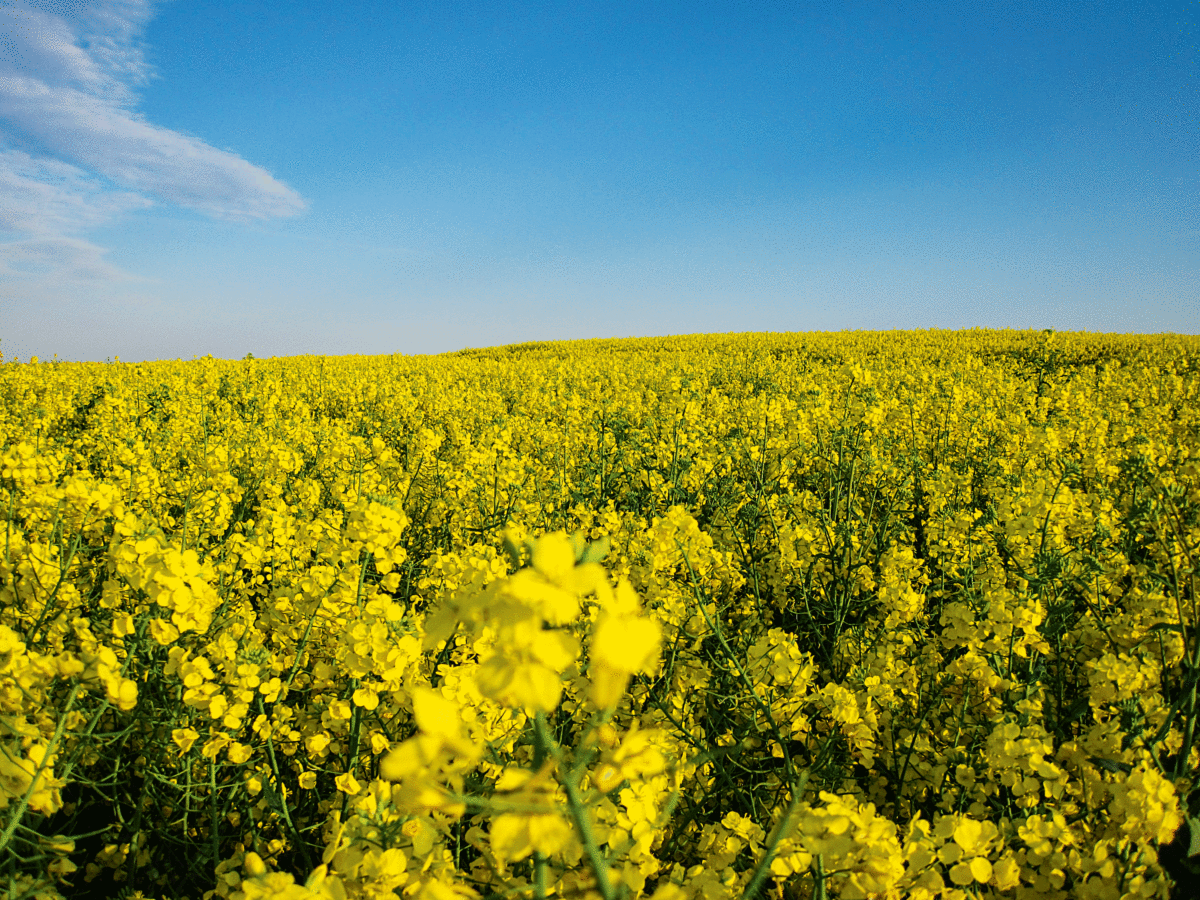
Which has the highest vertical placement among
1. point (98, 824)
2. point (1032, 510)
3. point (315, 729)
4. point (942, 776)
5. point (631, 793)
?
point (1032, 510)

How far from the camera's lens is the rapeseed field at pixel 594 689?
37.2 inches

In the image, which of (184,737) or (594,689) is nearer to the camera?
(594,689)

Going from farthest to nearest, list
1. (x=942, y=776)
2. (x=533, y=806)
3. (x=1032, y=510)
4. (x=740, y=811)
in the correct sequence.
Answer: (x=1032, y=510), (x=740, y=811), (x=942, y=776), (x=533, y=806)

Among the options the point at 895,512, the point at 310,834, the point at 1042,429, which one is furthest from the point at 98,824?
the point at 1042,429

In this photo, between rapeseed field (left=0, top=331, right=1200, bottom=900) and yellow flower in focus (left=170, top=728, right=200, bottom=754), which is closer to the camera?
rapeseed field (left=0, top=331, right=1200, bottom=900)

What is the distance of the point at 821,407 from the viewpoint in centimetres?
505

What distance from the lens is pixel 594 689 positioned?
518mm

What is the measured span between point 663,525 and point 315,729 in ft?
4.51

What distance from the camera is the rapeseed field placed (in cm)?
95

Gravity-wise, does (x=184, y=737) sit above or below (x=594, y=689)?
below

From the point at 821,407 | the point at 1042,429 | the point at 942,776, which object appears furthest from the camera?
the point at 821,407

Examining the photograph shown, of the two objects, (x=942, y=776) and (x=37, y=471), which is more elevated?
(x=37, y=471)

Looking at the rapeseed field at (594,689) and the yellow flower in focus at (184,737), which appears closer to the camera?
the rapeseed field at (594,689)

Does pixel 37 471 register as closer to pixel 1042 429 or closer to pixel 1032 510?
pixel 1032 510
